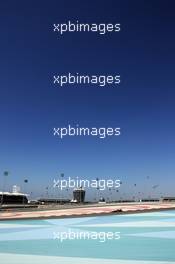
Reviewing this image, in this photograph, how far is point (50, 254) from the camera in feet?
70.3

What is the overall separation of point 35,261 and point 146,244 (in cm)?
815

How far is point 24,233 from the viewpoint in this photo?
32.3 metres

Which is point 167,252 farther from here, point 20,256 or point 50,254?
point 20,256

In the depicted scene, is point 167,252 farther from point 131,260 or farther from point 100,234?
point 100,234

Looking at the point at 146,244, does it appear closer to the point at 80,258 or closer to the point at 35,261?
the point at 80,258

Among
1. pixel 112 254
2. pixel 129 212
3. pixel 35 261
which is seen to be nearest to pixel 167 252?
pixel 112 254

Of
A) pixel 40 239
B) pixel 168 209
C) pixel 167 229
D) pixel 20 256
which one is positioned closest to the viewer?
pixel 20 256

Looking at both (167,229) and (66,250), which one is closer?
(66,250)

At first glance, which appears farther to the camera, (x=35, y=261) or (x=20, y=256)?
(x=20, y=256)

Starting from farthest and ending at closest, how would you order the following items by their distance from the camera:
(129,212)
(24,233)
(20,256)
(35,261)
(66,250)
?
(129,212), (24,233), (66,250), (20,256), (35,261)

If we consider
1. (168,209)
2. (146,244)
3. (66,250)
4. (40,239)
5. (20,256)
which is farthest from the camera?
(168,209)

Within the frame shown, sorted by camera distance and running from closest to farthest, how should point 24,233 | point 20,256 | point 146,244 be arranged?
point 20,256
point 146,244
point 24,233

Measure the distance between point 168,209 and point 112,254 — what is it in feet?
157

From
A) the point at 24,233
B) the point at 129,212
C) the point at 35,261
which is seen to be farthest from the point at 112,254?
the point at 129,212
